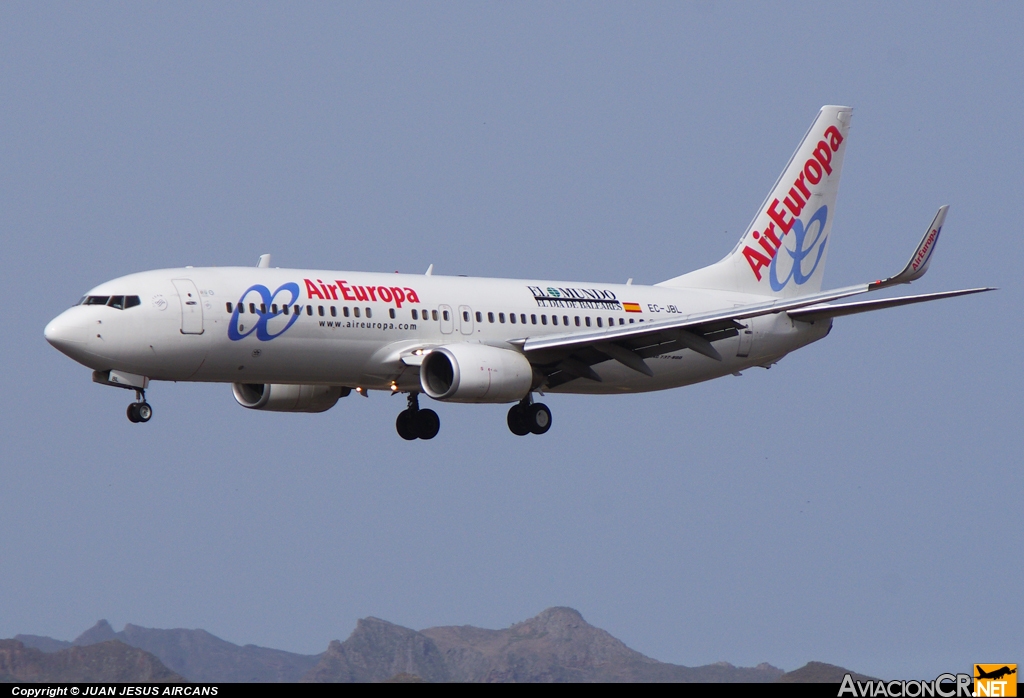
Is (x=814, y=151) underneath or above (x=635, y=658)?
above

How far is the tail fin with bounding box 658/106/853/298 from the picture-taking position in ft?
187

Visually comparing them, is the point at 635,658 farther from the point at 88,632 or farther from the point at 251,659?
the point at 88,632

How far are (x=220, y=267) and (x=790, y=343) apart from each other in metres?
19.4

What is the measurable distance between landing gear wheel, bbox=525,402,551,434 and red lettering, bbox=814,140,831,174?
48.0ft

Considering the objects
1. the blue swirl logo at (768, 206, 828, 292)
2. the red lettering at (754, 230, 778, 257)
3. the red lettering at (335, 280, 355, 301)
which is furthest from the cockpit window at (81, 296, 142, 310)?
the blue swirl logo at (768, 206, 828, 292)

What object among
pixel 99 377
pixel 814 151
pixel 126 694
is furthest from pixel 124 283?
pixel 814 151

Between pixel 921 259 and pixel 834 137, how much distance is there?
41.3ft

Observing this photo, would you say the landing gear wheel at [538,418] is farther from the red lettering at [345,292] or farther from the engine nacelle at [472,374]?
the red lettering at [345,292]

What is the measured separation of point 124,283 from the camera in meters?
44.3

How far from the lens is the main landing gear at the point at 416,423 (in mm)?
52531

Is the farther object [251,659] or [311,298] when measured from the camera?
[251,659]

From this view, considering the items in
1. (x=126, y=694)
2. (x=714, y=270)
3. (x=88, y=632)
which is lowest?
(x=126, y=694)

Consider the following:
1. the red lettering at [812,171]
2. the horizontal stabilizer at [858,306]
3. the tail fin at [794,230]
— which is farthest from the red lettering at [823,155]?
the horizontal stabilizer at [858,306]

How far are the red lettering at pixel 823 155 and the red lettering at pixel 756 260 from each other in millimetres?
4132
